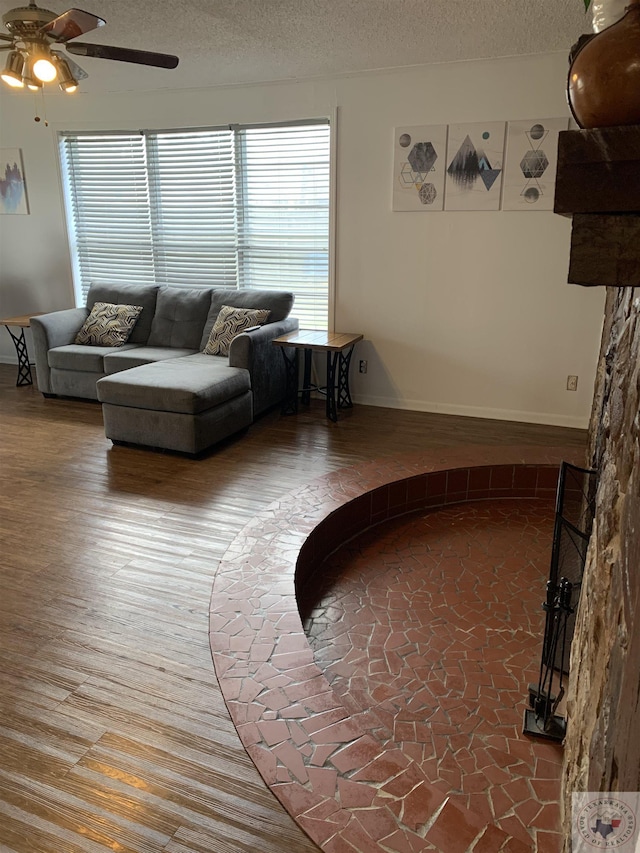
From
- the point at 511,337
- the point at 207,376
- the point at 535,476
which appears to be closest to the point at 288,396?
the point at 207,376

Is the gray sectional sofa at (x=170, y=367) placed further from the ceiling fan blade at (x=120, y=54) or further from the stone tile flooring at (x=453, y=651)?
the ceiling fan blade at (x=120, y=54)

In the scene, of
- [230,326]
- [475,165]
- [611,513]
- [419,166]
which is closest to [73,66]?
[230,326]

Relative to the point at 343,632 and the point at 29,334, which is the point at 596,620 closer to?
the point at 343,632

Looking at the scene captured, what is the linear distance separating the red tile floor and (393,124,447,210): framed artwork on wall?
2037 millimetres

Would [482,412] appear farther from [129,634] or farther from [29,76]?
[29,76]

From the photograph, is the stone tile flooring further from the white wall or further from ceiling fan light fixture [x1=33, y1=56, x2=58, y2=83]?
ceiling fan light fixture [x1=33, y1=56, x2=58, y2=83]

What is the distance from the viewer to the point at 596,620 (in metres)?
1.31

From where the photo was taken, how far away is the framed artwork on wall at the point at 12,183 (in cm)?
599

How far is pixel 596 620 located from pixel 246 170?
15.8 feet

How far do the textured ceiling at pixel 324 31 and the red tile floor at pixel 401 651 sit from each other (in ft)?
8.06

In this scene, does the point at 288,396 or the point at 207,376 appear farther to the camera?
the point at 288,396

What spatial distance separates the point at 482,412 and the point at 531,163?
1833 mm

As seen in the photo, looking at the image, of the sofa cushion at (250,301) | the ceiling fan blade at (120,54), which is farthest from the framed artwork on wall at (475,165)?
the ceiling fan blade at (120,54)

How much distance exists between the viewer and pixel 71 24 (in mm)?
2592
